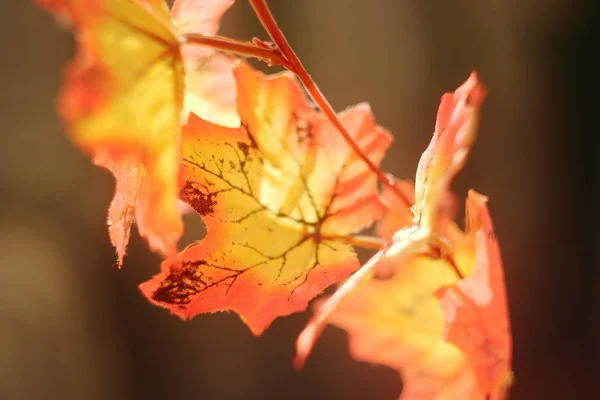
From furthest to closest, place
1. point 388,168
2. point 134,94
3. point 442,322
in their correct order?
point 388,168 < point 442,322 < point 134,94

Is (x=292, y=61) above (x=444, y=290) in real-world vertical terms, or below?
above

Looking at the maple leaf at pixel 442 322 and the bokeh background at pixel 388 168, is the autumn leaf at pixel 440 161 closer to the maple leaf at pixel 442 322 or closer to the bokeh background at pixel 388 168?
the maple leaf at pixel 442 322

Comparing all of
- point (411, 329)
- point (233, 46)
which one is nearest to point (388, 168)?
point (411, 329)

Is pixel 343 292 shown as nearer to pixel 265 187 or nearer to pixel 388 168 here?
pixel 265 187

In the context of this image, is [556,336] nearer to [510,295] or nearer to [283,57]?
[510,295]

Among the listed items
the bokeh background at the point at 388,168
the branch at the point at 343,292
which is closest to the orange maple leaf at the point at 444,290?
the branch at the point at 343,292

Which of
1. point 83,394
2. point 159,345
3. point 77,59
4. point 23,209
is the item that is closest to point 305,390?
point 159,345

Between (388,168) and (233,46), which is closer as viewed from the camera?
(233,46)
